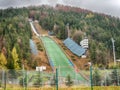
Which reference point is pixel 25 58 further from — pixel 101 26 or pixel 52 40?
pixel 101 26

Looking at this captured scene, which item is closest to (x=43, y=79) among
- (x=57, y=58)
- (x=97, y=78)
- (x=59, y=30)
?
(x=97, y=78)

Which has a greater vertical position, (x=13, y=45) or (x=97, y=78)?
(x=13, y=45)

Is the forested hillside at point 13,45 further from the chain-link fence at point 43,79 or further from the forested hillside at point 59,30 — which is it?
the chain-link fence at point 43,79

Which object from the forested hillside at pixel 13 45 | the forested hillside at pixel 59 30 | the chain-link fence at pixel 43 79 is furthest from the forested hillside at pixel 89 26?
the chain-link fence at pixel 43 79

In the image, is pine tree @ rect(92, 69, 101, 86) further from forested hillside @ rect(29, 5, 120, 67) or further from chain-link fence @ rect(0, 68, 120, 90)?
forested hillside @ rect(29, 5, 120, 67)

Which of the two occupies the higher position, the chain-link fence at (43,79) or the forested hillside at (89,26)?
the forested hillside at (89,26)

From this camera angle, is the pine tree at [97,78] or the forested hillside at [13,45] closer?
the pine tree at [97,78]

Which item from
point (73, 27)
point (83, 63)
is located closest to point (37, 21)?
point (73, 27)

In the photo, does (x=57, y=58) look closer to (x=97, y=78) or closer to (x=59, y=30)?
(x=59, y=30)

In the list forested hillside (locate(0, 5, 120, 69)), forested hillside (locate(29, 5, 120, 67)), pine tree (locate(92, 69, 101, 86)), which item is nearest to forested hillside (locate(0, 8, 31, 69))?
forested hillside (locate(0, 5, 120, 69))
